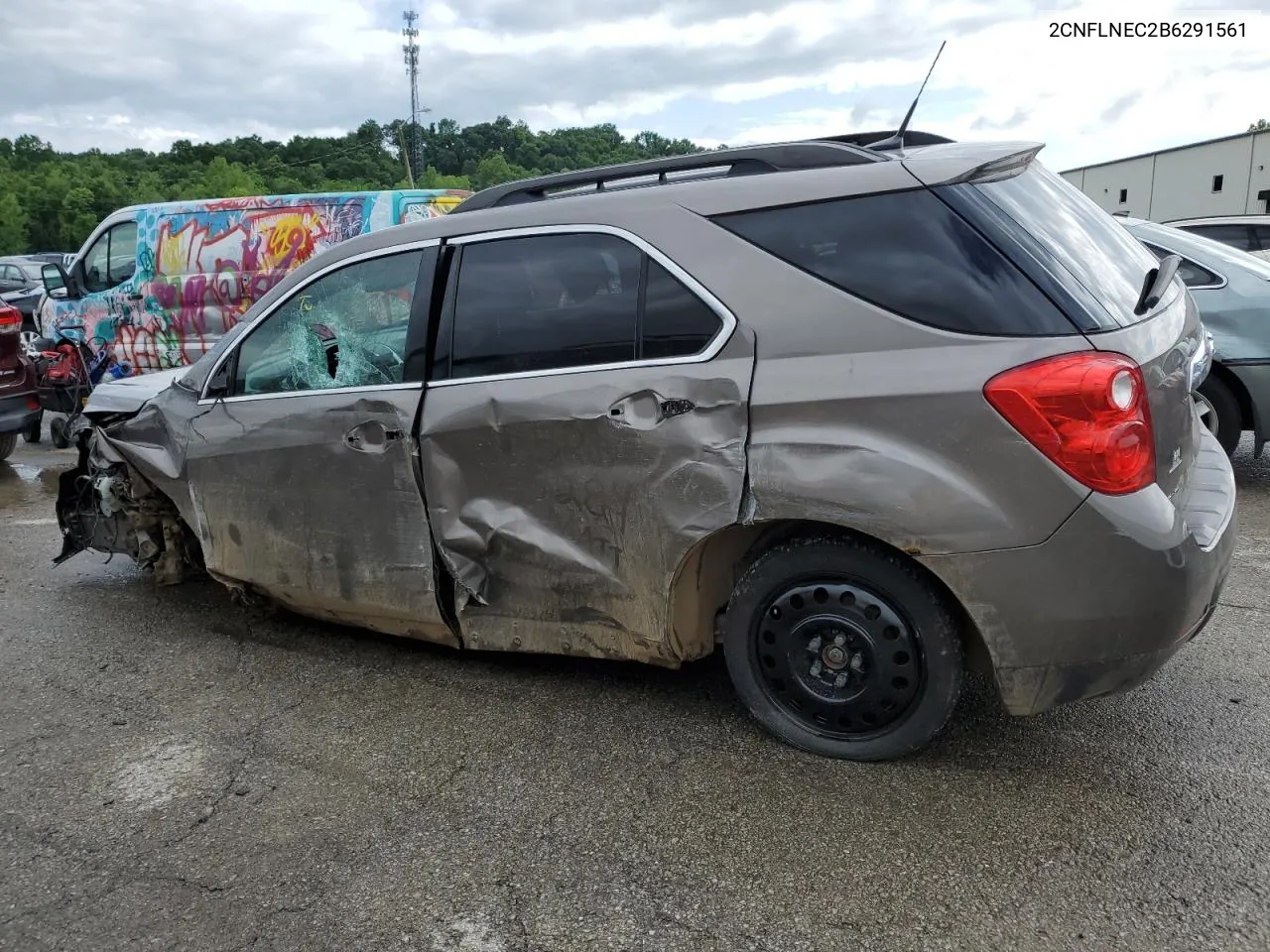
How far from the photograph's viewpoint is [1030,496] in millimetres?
2561

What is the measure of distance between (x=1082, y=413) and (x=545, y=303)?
5.46 ft

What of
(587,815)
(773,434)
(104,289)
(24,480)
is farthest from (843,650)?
(104,289)

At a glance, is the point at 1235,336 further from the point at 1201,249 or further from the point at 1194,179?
the point at 1194,179

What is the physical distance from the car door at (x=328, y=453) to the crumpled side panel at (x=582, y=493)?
6.8 inches

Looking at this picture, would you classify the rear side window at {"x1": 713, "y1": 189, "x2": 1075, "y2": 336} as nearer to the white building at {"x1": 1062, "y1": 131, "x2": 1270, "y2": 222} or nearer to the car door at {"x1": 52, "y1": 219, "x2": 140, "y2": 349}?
the car door at {"x1": 52, "y1": 219, "x2": 140, "y2": 349}

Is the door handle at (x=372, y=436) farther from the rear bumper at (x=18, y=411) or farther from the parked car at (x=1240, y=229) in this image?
the parked car at (x=1240, y=229)

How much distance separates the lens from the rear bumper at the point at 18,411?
8023 mm

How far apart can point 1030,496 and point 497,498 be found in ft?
5.49

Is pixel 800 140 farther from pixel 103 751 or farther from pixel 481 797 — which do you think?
pixel 103 751

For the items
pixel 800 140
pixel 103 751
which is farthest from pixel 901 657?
pixel 103 751

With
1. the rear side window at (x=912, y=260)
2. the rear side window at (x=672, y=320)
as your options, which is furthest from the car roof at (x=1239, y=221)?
the rear side window at (x=672, y=320)

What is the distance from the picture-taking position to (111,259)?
1011 centimetres

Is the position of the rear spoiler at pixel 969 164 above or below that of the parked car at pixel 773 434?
above

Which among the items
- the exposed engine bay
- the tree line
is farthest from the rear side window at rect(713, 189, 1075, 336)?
the tree line
